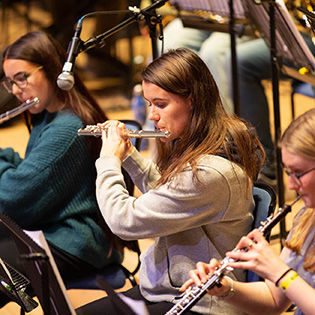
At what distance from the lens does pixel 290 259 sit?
129cm

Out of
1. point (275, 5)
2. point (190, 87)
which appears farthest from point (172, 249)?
point (275, 5)

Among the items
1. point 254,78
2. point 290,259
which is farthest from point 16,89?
point 254,78

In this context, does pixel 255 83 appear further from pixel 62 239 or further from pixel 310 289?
pixel 310 289

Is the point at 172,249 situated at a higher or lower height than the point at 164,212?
lower

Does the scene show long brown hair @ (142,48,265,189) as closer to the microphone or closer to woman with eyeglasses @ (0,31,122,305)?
the microphone

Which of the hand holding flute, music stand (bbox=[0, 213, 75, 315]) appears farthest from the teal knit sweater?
music stand (bbox=[0, 213, 75, 315])

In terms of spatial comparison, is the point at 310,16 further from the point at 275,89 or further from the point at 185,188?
the point at 185,188

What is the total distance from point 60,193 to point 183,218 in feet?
2.23

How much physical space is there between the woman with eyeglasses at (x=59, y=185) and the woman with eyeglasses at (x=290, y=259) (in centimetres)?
80

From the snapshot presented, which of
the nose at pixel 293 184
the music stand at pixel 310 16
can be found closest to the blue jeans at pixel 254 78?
the music stand at pixel 310 16

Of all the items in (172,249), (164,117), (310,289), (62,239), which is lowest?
(62,239)

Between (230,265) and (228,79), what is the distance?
254cm

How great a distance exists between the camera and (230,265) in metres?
1.21

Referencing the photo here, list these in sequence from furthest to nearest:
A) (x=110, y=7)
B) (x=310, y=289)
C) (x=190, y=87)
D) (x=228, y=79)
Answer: (x=110, y=7)
(x=228, y=79)
(x=190, y=87)
(x=310, y=289)
